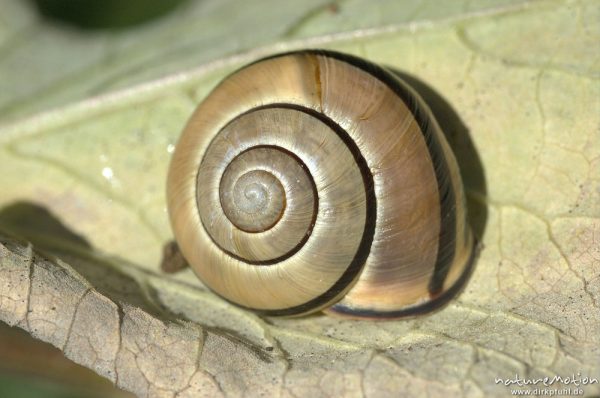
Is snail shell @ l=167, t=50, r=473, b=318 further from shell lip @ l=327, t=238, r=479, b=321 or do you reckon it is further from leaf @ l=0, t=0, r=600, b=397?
leaf @ l=0, t=0, r=600, b=397

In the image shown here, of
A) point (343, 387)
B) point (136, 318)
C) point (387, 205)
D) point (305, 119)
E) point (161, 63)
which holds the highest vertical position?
point (161, 63)

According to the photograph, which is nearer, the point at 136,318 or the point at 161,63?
the point at 136,318

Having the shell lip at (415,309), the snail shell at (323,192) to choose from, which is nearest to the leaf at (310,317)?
the shell lip at (415,309)

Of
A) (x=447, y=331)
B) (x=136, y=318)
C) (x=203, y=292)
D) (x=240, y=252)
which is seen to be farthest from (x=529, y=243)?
(x=136, y=318)

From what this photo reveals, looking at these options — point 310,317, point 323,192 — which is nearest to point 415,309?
point 310,317

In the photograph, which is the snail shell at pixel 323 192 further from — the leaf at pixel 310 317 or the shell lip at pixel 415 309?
the leaf at pixel 310 317

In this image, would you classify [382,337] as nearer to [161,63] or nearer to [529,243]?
[529,243]
